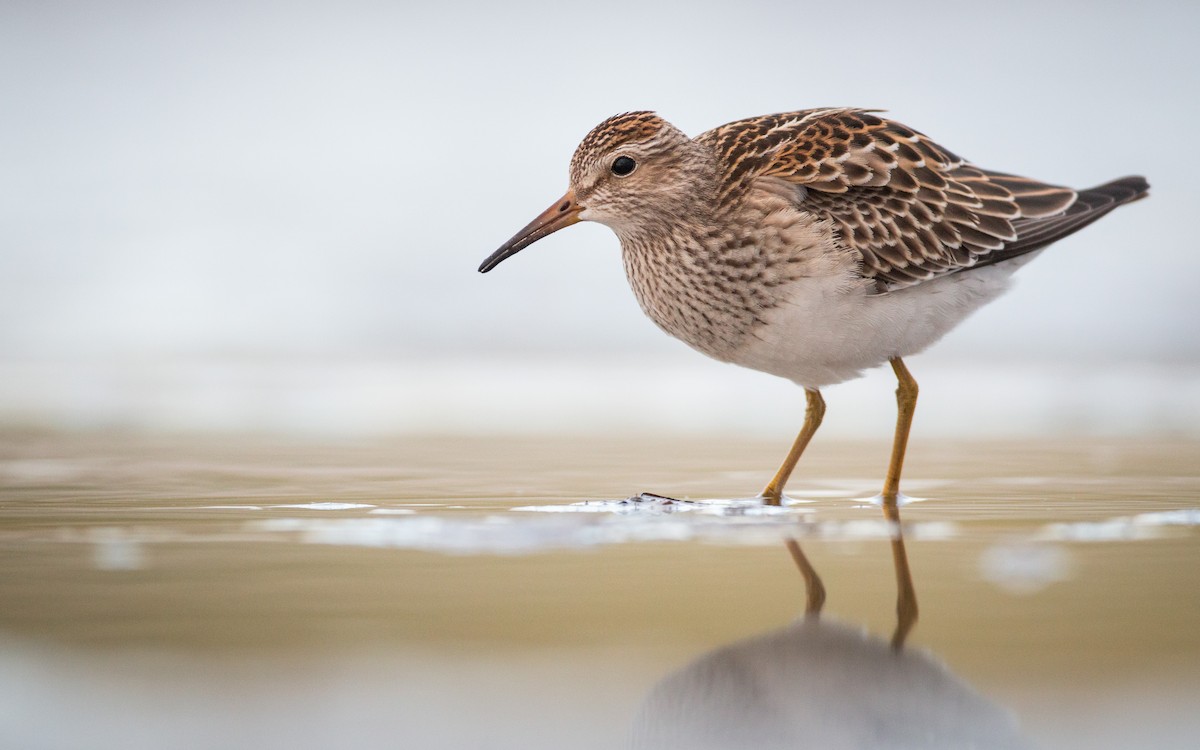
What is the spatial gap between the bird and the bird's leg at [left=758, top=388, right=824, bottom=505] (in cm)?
1

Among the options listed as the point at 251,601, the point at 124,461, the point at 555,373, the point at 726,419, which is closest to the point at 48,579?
the point at 251,601

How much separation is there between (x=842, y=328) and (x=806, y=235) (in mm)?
459

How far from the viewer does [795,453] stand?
6152 mm

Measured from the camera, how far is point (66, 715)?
2.61 meters

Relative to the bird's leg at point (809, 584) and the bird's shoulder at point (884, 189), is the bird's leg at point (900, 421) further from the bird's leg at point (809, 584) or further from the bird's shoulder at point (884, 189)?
the bird's leg at point (809, 584)

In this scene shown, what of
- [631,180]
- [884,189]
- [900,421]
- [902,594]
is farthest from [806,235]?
[902,594]

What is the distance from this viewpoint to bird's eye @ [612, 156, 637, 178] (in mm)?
6426

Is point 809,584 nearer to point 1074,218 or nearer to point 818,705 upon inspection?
point 818,705

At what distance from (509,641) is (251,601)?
33.9 inches

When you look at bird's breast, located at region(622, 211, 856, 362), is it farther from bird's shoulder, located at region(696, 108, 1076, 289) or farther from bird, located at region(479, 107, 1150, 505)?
bird's shoulder, located at region(696, 108, 1076, 289)

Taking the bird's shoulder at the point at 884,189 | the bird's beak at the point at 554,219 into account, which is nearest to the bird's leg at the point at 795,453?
the bird's shoulder at the point at 884,189

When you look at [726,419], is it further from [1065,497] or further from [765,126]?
[1065,497]

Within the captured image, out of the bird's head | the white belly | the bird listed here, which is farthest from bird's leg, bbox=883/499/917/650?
the bird's head

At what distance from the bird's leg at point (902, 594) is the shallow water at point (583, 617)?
4cm
